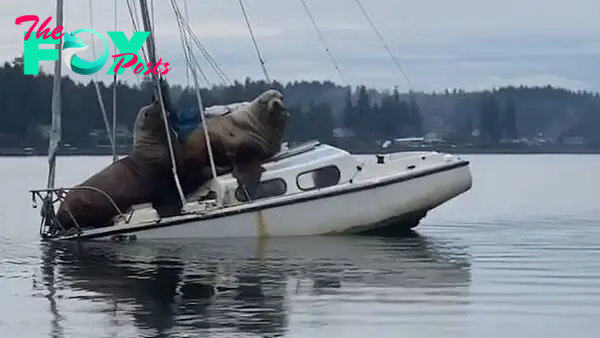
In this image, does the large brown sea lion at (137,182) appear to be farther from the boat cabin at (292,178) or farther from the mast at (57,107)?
the mast at (57,107)

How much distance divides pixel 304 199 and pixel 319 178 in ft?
2.44

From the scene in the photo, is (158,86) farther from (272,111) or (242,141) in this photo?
(272,111)

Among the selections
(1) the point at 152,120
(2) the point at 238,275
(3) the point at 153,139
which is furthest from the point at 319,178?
(2) the point at 238,275

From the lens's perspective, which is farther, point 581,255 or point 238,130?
point 238,130

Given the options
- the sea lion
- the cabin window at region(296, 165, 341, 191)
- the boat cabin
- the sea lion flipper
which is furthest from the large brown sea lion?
the cabin window at region(296, 165, 341, 191)

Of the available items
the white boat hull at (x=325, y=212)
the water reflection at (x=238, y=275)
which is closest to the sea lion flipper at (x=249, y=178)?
the white boat hull at (x=325, y=212)

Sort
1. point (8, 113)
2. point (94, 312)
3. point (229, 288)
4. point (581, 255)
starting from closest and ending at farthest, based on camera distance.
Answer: point (94, 312) < point (229, 288) < point (581, 255) < point (8, 113)

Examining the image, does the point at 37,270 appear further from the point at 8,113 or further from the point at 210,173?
the point at 8,113

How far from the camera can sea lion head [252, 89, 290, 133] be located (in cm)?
3512

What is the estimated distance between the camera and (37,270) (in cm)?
2866

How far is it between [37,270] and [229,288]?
498 centimetres

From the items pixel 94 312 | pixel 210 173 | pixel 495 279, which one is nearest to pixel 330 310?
pixel 94 312

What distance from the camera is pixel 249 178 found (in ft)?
112

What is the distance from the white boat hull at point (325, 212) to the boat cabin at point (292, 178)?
427 millimetres
